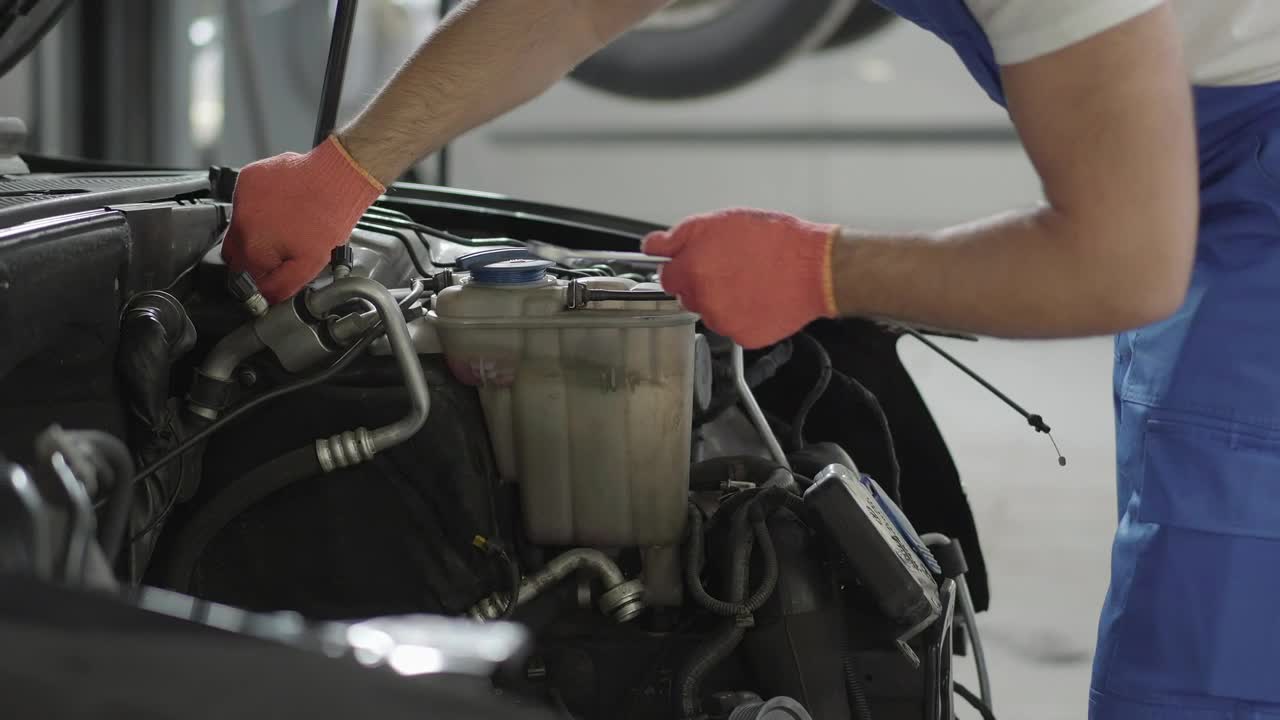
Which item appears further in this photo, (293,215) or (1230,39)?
(293,215)

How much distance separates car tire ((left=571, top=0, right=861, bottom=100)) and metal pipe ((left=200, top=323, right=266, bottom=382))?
454 cm

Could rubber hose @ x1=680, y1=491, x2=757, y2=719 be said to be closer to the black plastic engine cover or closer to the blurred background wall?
the black plastic engine cover

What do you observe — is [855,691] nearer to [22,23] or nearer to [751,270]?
[751,270]

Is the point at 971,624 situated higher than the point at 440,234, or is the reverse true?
the point at 440,234

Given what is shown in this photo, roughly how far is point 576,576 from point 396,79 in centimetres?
50

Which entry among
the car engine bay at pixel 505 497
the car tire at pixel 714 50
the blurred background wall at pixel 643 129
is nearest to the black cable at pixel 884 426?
the car engine bay at pixel 505 497

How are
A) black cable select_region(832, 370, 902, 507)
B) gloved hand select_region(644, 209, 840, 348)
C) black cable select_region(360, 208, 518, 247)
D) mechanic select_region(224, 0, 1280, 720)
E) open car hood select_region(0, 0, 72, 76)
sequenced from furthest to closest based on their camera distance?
black cable select_region(832, 370, 902, 507), black cable select_region(360, 208, 518, 247), open car hood select_region(0, 0, 72, 76), gloved hand select_region(644, 209, 840, 348), mechanic select_region(224, 0, 1280, 720)

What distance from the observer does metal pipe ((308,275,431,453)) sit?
3.11ft

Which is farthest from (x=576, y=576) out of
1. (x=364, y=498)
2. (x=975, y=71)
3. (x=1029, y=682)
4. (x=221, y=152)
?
(x=221, y=152)

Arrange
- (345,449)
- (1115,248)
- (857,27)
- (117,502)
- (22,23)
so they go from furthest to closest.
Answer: (857,27) < (22,23) < (345,449) < (1115,248) < (117,502)

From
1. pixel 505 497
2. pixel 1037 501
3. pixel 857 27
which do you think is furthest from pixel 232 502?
pixel 857 27

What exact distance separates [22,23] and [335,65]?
1.11ft

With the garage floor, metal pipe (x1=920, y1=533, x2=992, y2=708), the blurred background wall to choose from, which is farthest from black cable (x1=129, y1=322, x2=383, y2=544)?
the blurred background wall

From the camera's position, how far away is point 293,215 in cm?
105
